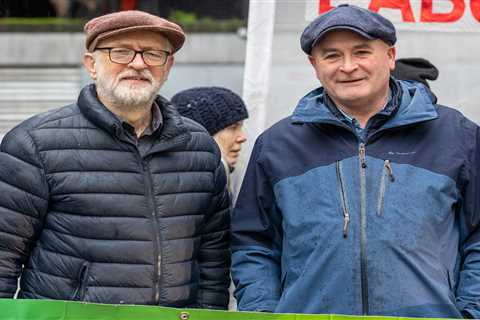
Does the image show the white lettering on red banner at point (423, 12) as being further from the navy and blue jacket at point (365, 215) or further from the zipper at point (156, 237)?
the zipper at point (156, 237)

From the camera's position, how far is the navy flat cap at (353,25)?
151 inches

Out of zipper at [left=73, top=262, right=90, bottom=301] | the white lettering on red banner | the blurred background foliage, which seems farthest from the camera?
the blurred background foliage

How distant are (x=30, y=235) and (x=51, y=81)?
10.9m

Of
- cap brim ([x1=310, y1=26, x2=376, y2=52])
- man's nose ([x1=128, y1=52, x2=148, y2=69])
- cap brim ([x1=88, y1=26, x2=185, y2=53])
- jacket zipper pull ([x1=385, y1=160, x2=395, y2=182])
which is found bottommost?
jacket zipper pull ([x1=385, y1=160, x2=395, y2=182])

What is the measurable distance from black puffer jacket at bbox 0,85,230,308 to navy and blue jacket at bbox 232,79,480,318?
28cm

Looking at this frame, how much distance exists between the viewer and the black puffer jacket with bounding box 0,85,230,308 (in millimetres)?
3877

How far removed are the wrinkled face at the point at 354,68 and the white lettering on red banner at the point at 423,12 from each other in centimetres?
174

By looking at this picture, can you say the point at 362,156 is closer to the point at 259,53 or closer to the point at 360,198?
the point at 360,198

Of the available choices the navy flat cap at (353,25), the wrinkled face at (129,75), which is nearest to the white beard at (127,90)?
the wrinkled face at (129,75)

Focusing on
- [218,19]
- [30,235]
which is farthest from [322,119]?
[218,19]

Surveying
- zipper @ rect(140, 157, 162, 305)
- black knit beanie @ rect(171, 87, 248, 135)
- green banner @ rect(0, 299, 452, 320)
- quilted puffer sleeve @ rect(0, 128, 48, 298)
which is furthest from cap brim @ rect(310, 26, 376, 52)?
black knit beanie @ rect(171, 87, 248, 135)

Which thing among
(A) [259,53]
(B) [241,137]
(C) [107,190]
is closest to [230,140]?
(B) [241,137]

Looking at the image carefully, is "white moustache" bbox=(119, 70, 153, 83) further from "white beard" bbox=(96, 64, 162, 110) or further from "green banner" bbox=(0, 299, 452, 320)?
"green banner" bbox=(0, 299, 452, 320)

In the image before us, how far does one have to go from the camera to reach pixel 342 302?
3.77 m
